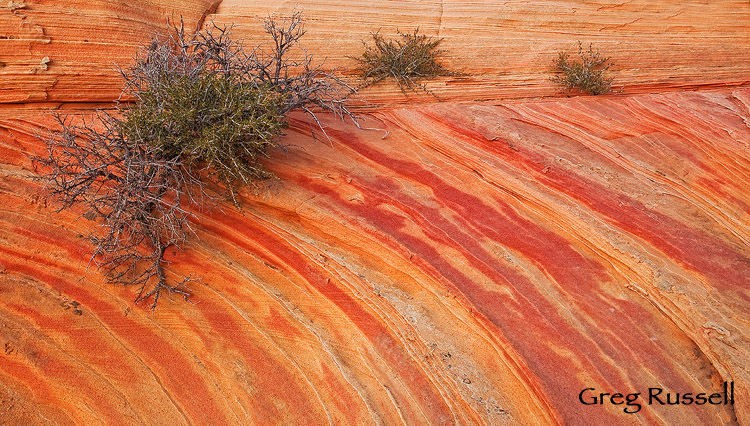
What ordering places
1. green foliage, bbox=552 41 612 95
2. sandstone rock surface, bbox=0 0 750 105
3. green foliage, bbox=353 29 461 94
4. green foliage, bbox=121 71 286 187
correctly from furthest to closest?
green foliage, bbox=353 29 461 94 < green foliage, bbox=552 41 612 95 < sandstone rock surface, bbox=0 0 750 105 < green foliage, bbox=121 71 286 187

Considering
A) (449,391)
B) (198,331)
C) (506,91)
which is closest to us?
(449,391)

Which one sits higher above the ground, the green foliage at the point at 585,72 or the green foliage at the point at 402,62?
the green foliage at the point at 585,72

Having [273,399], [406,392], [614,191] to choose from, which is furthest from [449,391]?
[614,191]

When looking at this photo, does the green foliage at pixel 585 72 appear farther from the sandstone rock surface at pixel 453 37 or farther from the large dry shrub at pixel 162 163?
the large dry shrub at pixel 162 163

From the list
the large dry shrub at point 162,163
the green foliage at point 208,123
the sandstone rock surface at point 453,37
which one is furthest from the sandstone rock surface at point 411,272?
the green foliage at point 208,123

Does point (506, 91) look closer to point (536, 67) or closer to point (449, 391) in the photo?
point (536, 67)

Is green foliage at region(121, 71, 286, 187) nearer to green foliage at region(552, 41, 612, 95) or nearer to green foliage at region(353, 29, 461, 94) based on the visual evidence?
green foliage at region(353, 29, 461, 94)

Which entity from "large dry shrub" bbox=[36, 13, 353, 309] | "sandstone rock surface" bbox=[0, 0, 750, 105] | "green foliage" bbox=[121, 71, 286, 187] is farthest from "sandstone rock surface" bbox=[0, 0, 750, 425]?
"green foliage" bbox=[121, 71, 286, 187]
